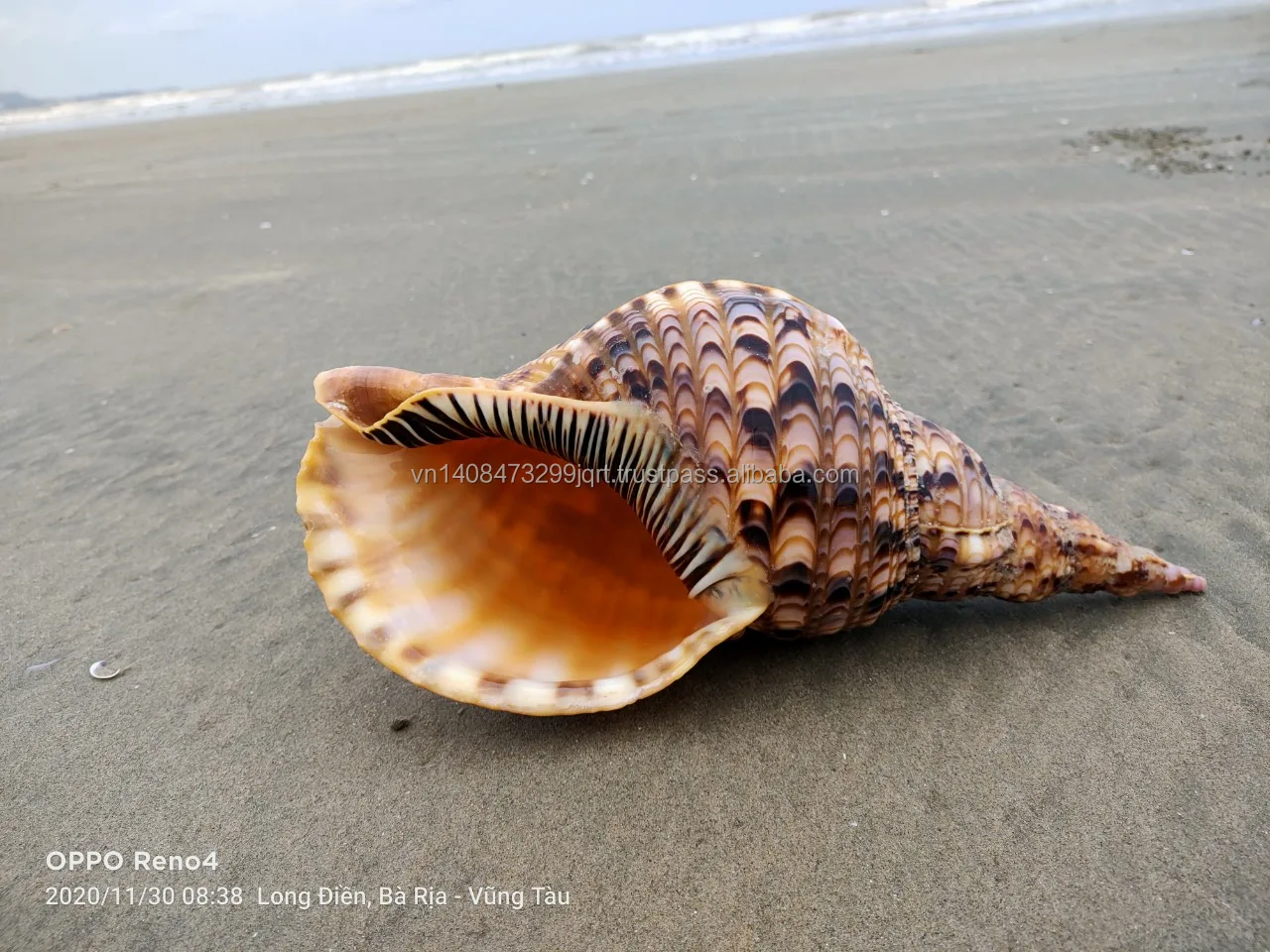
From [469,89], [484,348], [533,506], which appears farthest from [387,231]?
[469,89]

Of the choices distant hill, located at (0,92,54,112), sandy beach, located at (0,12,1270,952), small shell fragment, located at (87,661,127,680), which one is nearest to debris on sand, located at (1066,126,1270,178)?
sandy beach, located at (0,12,1270,952)

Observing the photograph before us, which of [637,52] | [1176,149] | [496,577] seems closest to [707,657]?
[496,577]

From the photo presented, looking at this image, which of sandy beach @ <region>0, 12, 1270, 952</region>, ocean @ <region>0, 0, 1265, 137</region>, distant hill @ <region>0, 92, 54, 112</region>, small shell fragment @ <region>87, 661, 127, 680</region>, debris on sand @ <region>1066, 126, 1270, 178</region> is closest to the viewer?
sandy beach @ <region>0, 12, 1270, 952</region>

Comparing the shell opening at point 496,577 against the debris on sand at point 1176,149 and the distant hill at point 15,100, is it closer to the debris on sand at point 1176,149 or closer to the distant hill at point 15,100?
the debris on sand at point 1176,149

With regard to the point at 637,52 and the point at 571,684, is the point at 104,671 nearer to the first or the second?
the point at 571,684

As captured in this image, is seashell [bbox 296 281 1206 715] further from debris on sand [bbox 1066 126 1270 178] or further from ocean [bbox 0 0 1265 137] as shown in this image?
ocean [bbox 0 0 1265 137]
